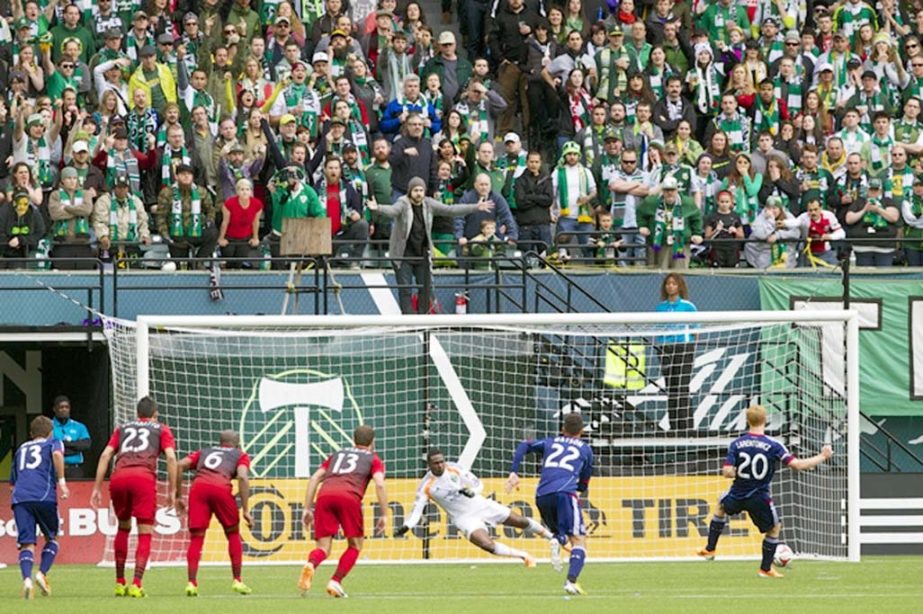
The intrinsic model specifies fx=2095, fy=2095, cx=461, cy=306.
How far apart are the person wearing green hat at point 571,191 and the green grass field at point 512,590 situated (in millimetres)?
5567

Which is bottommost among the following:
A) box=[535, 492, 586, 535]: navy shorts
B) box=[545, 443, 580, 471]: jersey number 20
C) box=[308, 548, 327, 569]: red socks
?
box=[308, 548, 327, 569]: red socks

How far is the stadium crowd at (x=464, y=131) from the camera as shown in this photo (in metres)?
24.9

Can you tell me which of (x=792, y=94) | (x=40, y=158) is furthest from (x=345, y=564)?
(x=792, y=94)

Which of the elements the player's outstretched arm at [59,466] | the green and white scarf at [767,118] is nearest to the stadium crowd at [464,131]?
the green and white scarf at [767,118]

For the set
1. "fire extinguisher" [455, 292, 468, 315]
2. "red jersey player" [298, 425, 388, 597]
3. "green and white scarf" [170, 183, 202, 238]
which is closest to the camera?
"red jersey player" [298, 425, 388, 597]

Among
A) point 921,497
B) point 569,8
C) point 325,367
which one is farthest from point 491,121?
point 921,497

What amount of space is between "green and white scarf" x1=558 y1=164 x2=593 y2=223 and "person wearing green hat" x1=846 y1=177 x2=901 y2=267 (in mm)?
3325

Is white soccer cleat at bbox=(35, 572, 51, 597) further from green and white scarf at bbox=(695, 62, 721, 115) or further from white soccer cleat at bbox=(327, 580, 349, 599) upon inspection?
green and white scarf at bbox=(695, 62, 721, 115)

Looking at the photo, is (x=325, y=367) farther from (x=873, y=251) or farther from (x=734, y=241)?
(x=873, y=251)

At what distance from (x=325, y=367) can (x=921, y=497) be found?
701cm

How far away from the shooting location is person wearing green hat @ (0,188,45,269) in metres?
24.1

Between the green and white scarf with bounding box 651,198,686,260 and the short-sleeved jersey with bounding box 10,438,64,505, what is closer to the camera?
the short-sleeved jersey with bounding box 10,438,64,505

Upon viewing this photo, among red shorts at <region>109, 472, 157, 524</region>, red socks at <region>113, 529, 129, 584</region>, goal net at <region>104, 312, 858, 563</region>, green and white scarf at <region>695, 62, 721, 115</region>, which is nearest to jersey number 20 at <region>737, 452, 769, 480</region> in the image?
goal net at <region>104, 312, 858, 563</region>

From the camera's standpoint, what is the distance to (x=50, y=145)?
81.6 feet
